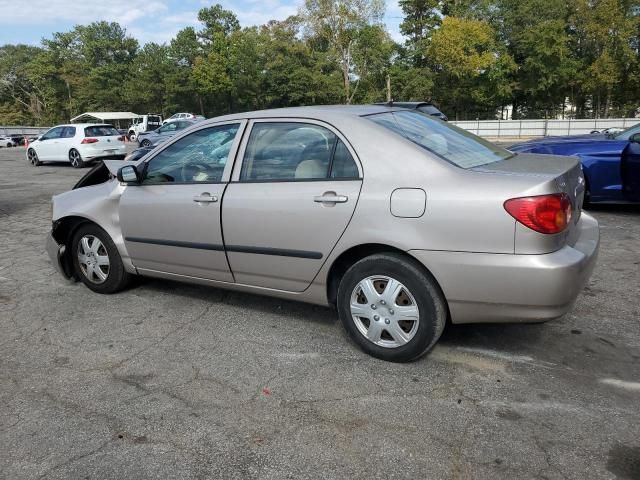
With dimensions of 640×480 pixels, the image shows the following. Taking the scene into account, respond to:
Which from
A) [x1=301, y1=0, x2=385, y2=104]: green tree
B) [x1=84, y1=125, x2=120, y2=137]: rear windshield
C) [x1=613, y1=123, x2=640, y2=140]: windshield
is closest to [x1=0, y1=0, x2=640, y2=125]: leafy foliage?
[x1=301, y1=0, x2=385, y2=104]: green tree

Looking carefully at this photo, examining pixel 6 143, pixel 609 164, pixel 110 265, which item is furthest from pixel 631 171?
pixel 6 143

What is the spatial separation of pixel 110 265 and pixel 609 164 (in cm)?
644

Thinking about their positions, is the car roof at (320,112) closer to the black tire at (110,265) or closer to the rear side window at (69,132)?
the black tire at (110,265)

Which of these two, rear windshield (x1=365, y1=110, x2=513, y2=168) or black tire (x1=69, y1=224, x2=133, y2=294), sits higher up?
rear windshield (x1=365, y1=110, x2=513, y2=168)

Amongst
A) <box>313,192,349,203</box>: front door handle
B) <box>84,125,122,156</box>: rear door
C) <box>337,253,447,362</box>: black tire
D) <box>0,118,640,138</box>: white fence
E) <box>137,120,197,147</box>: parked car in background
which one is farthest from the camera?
<box>0,118,640,138</box>: white fence

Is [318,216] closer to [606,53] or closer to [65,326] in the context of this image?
[65,326]

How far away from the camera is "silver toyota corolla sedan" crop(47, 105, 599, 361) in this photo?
9.29ft

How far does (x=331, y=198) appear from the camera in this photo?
3.26 m

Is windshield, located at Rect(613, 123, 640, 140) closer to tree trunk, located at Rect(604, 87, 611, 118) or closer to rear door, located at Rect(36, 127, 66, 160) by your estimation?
rear door, located at Rect(36, 127, 66, 160)

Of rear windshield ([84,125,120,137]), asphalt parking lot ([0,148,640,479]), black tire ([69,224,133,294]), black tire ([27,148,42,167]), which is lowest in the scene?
asphalt parking lot ([0,148,640,479])

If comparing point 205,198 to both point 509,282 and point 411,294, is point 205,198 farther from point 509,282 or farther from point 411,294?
point 509,282

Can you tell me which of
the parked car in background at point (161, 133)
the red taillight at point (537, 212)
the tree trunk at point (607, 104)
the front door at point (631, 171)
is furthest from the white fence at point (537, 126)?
the red taillight at point (537, 212)

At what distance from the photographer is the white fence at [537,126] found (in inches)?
1307

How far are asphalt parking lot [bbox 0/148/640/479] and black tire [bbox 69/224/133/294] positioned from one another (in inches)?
7.6
